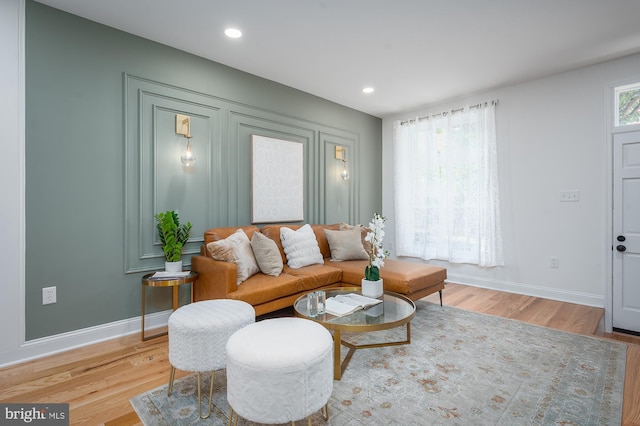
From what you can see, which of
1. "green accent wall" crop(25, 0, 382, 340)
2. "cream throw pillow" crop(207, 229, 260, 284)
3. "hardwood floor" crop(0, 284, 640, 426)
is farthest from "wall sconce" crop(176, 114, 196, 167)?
"hardwood floor" crop(0, 284, 640, 426)

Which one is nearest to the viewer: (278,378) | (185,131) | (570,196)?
(278,378)

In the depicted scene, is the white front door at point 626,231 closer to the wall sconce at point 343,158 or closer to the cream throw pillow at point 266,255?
the wall sconce at point 343,158

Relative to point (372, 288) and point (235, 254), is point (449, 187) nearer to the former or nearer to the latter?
point (372, 288)

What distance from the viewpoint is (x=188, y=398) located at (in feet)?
6.07

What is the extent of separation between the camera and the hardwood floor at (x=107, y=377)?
1.78m

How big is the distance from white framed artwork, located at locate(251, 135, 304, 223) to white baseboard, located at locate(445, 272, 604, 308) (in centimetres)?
260

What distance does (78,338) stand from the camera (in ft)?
8.46

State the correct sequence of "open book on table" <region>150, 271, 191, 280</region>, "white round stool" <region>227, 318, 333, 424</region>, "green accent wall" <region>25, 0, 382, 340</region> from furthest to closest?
"open book on table" <region>150, 271, 191, 280</region> < "green accent wall" <region>25, 0, 382, 340</region> < "white round stool" <region>227, 318, 333, 424</region>

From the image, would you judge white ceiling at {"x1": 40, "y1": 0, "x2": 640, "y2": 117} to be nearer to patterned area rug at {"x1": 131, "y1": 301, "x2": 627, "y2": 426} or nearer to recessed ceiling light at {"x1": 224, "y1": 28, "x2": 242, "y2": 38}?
recessed ceiling light at {"x1": 224, "y1": 28, "x2": 242, "y2": 38}

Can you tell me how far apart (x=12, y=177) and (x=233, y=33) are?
82.4 inches

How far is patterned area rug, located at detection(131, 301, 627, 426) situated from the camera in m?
1.71

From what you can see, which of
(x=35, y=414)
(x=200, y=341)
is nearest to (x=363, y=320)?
(x=200, y=341)

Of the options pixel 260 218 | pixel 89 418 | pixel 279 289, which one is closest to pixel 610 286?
pixel 279 289

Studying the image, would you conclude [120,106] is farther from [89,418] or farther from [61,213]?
[89,418]
